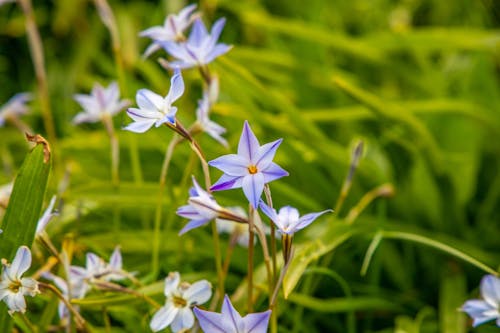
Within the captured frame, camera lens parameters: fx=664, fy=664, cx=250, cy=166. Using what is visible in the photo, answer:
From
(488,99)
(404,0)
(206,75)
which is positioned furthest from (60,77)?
(206,75)

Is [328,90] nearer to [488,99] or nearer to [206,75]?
[488,99]

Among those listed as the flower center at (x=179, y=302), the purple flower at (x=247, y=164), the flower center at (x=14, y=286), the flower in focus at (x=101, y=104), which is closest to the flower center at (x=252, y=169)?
the purple flower at (x=247, y=164)

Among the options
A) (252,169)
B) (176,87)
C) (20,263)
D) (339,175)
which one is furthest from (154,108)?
(339,175)

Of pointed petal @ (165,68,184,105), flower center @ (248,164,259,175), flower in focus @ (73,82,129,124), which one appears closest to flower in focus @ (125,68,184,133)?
pointed petal @ (165,68,184,105)

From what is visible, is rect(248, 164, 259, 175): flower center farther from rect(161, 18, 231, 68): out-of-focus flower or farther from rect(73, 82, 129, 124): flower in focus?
rect(73, 82, 129, 124): flower in focus

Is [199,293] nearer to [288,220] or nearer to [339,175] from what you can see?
[288,220]

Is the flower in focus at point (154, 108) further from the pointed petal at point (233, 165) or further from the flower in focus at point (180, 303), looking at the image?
the flower in focus at point (180, 303)
